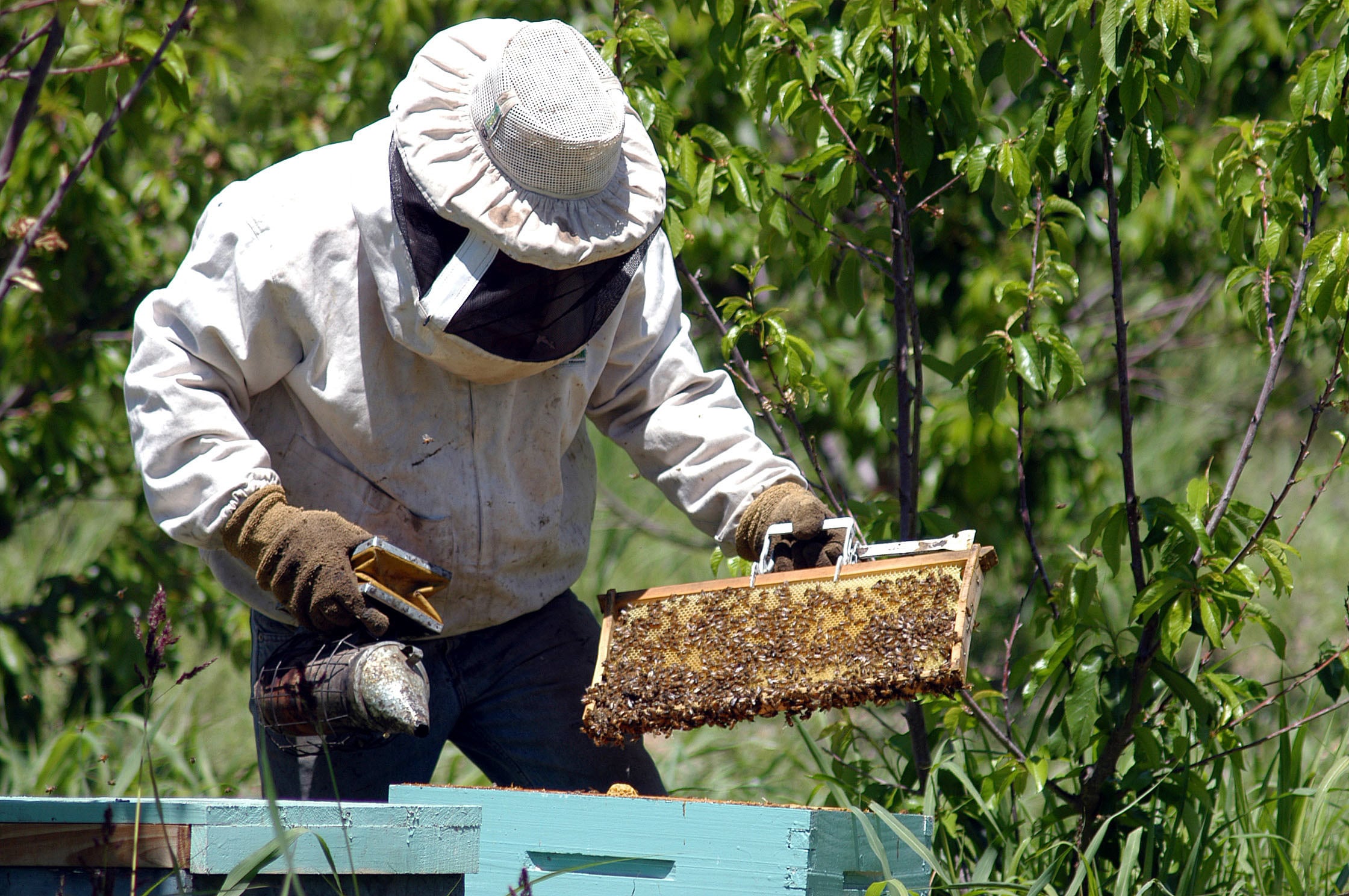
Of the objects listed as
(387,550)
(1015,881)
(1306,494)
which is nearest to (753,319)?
(387,550)

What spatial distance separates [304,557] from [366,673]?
24 centimetres

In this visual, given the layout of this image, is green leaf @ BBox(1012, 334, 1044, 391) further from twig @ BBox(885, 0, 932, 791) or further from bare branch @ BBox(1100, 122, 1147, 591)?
twig @ BBox(885, 0, 932, 791)

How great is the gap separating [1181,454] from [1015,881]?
19.8ft

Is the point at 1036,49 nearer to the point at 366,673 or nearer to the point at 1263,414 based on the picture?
the point at 1263,414

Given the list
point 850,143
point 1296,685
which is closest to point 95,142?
point 850,143

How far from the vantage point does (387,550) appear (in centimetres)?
225

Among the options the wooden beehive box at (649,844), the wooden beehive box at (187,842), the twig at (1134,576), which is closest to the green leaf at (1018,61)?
the twig at (1134,576)

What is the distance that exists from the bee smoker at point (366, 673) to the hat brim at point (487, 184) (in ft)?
1.95

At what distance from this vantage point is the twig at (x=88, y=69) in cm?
294

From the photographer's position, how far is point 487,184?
2.22 meters

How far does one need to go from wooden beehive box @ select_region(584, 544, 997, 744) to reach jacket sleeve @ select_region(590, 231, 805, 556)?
289 mm

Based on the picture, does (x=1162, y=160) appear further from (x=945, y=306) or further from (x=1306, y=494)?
(x=1306, y=494)

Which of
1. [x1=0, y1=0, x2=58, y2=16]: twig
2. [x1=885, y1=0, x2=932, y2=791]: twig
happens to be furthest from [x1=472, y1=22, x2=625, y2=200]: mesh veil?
[x1=0, y1=0, x2=58, y2=16]: twig

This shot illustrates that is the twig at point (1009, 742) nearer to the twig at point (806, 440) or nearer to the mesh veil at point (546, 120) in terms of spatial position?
the twig at point (806, 440)
